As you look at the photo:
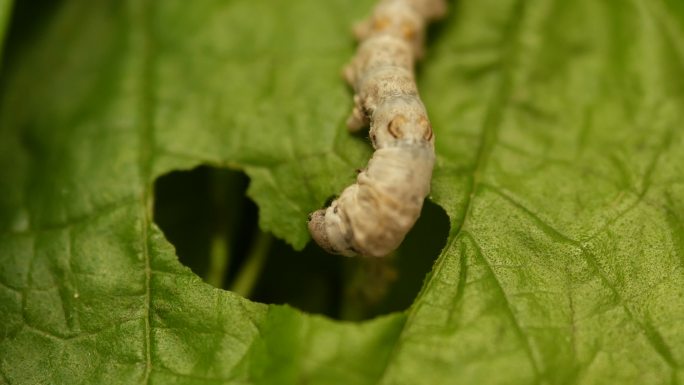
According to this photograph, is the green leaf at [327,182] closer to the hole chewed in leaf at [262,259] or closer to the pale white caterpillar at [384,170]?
the pale white caterpillar at [384,170]

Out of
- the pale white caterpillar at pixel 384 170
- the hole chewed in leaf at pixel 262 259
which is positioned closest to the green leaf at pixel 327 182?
the pale white caterpillar at pixel 384 170

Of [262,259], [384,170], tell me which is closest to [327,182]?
[384,170]

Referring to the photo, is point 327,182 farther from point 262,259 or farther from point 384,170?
point 262,259

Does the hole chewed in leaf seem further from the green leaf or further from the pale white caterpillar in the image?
the pale white caterpillar

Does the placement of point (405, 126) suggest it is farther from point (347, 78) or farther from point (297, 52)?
point (297, 52)

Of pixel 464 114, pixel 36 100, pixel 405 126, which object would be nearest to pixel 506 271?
pixel 405 126

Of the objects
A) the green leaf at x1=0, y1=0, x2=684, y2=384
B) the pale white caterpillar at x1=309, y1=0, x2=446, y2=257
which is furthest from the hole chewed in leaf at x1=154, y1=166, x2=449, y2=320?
the pale white caterpillar at x1=309, y1=0, x2=446, y2=257
